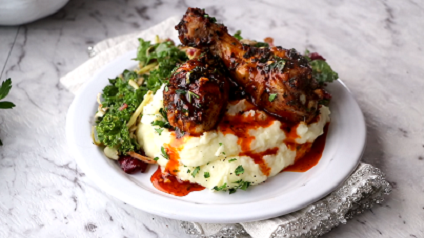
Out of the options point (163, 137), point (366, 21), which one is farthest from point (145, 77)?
point (366, 21)

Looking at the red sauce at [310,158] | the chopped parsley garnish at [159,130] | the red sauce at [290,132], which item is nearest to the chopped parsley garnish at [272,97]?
the red sauce at [290,132]

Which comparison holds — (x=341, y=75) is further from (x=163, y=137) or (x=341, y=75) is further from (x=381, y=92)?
(x=163, y=137)

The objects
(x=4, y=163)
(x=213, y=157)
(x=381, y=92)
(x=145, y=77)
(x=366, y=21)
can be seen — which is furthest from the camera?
(x=366, y=21)

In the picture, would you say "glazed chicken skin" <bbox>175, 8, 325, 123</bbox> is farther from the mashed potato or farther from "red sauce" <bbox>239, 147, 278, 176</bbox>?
"red sauce" <bbox>239, 147, 278, 176</bbox>

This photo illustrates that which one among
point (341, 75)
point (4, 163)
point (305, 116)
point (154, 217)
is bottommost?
point (4, 163)

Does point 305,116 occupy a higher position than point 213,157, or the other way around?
point 305,116

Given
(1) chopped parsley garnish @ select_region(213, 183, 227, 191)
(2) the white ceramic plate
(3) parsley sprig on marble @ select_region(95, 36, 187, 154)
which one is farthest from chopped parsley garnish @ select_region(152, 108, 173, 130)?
(1) chopped parsley garnish @ select_region(213, 183, 227, 191)

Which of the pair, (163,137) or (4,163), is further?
(4,163)
